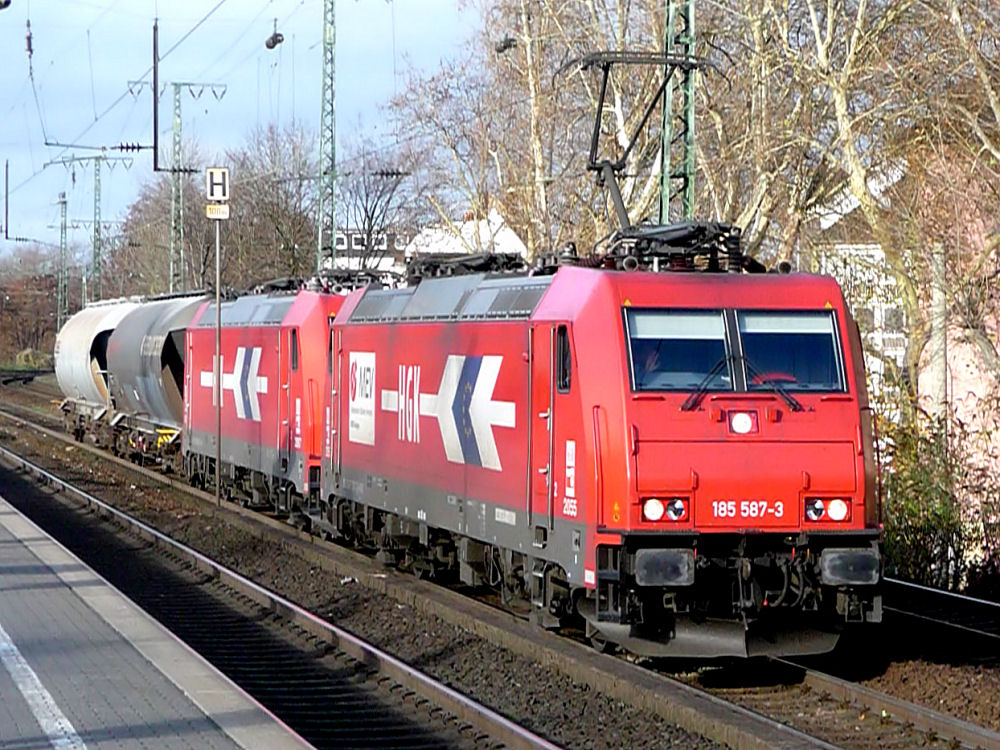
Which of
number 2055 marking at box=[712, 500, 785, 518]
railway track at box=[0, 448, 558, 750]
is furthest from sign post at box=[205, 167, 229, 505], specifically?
number 2055 marking at box=[712, 500, 785, 518]

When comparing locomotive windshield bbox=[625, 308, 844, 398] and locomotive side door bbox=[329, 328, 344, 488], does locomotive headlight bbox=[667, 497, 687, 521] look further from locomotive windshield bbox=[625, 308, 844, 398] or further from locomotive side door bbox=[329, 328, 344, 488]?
locomotive side door bbox=[329, 328, 344, 488]

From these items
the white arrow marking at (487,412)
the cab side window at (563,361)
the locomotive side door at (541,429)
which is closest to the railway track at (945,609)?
the locomotive side door at (541,429)

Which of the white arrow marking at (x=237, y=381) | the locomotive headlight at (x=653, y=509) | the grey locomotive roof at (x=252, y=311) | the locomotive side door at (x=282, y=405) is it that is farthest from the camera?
the white arrow marking at (x=237, y=381)

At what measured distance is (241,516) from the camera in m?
25.1

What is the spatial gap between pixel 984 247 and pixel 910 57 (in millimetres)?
2872

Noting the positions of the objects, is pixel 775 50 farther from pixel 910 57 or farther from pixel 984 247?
pixel 984 247

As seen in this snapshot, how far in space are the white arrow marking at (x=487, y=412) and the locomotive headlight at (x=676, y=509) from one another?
7.95 feet

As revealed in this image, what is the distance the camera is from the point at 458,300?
595 inches

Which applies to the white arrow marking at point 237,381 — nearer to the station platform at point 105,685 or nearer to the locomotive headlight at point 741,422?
the station platform at point 105,685

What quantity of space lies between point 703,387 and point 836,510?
4.37 ft

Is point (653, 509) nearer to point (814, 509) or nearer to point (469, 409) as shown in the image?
point (814, 509)

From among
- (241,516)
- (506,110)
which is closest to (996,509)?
(241,516)

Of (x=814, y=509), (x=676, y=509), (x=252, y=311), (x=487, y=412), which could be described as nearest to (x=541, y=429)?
(x=487, y=412)

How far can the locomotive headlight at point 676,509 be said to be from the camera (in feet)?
36.9
